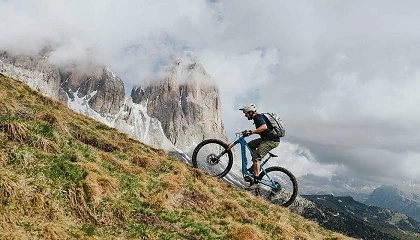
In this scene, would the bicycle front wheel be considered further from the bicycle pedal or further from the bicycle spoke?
the bicycle pedal

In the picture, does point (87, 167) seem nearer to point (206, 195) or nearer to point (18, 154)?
point (18, 154)

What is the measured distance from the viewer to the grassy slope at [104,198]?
36.1ft

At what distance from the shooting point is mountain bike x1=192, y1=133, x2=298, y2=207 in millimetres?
20953

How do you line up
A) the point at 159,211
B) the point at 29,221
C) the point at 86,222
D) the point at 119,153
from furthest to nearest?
the point at 119,153
the point at 159,211
the point at 86,222
the point at 29,221

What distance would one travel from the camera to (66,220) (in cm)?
1122

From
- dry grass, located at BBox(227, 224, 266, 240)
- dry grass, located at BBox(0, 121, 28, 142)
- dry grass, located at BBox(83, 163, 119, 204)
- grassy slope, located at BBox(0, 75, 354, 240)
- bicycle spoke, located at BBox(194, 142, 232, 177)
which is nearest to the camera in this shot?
grassy slope, located at BBox(0, 75, 354, 240)

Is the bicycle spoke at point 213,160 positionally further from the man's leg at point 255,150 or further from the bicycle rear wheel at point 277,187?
the bicycle rear wheel at point 277,187

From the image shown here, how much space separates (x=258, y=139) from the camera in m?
20.8

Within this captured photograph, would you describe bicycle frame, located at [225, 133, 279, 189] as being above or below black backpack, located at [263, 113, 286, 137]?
below

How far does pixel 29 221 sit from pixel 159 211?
196 inches

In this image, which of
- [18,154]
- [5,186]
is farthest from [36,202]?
[18,154]

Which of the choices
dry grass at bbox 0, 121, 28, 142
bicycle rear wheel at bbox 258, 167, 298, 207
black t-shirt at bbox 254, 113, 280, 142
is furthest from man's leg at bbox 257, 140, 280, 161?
dry grass at bbox 0, 121, 28, 142

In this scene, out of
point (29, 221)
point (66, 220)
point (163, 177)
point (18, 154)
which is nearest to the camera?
point (29, 221)

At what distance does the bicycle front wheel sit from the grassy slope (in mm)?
1003
